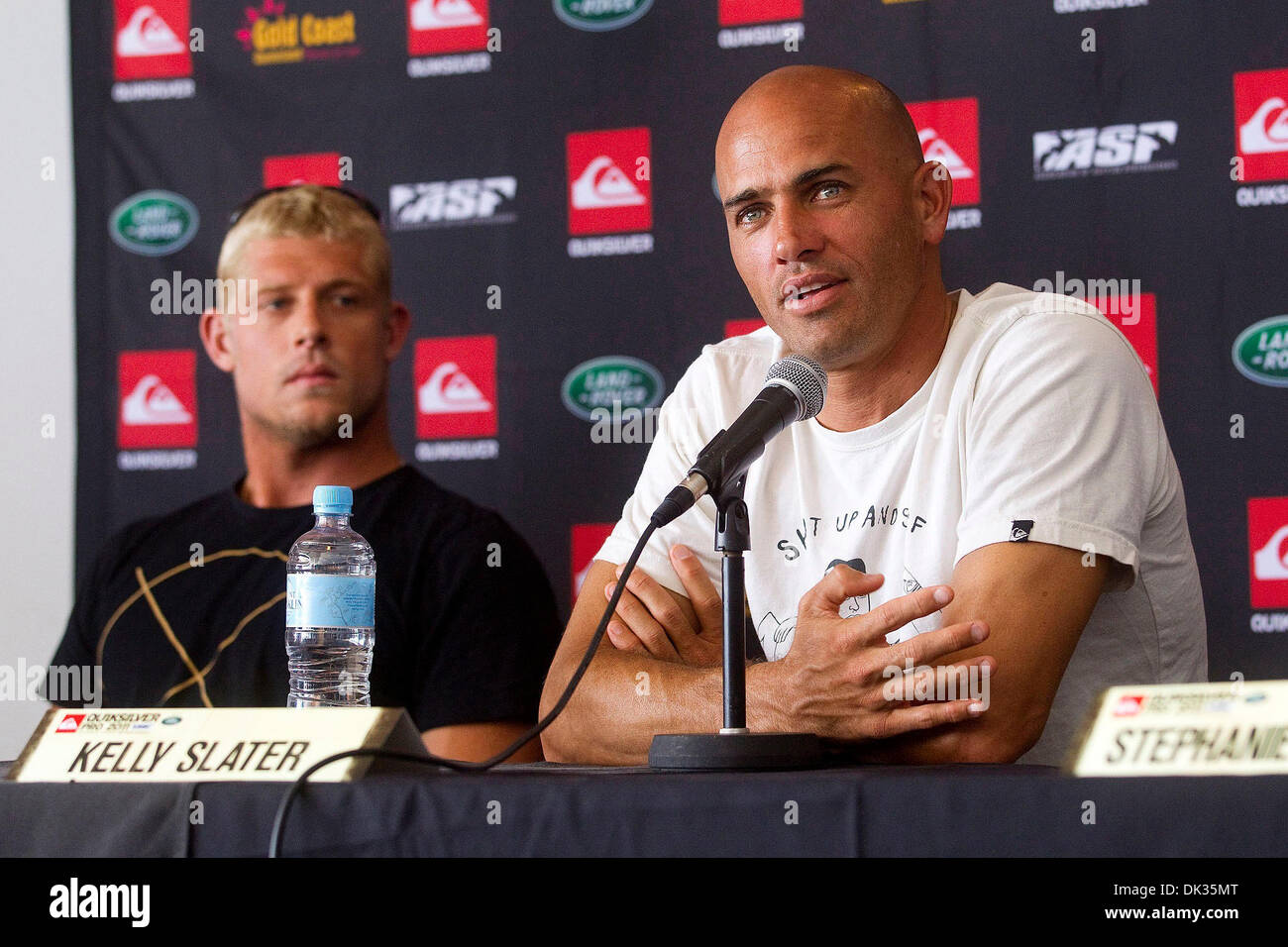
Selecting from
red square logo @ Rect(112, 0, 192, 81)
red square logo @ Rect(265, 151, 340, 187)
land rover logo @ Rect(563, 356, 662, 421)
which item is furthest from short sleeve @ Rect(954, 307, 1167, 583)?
red square logo @ Rect(112, 0, 192, 81)

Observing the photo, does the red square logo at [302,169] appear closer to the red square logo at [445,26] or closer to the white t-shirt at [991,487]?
the red square logo at [445,26]

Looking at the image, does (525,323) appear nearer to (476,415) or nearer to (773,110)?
(476,415)

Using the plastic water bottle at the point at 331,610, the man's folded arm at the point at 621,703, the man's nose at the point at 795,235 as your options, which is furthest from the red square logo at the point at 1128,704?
the man's nose at the point at 795,235

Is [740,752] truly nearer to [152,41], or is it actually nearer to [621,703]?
[621,703]

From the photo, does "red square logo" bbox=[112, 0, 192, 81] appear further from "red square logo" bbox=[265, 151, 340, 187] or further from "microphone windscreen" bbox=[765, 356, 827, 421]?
"microphone windscreen" bbox=[765, 356, 827, 421]

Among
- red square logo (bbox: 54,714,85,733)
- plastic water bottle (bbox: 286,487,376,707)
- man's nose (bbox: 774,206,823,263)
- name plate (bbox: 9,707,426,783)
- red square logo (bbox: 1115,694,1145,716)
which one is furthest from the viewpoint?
man's nose (bbox: 774,206,823,263)

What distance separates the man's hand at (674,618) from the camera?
165 centimetres

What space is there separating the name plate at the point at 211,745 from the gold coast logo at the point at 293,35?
2.04 m

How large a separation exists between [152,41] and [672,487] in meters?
1.84

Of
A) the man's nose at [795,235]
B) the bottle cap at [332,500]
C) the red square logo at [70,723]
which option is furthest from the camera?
the man's nose at [795,235]

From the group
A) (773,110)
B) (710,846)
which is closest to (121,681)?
(773,110)

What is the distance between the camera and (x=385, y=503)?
8.36 feet

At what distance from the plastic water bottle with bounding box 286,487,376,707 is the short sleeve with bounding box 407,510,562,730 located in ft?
0.42

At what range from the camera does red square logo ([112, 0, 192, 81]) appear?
291 cm
